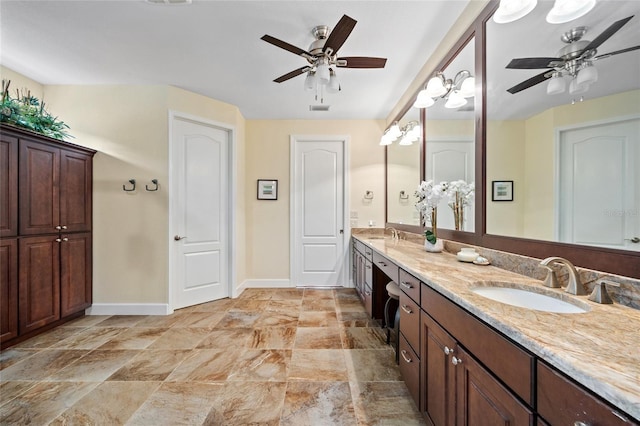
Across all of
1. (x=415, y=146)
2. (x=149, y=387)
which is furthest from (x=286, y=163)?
(x=149, y=387)

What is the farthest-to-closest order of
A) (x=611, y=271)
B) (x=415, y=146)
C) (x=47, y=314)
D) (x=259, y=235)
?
(x=259, y=235) → (x=415, y=146) → (x=47, y=314) → (x=611, y=271)

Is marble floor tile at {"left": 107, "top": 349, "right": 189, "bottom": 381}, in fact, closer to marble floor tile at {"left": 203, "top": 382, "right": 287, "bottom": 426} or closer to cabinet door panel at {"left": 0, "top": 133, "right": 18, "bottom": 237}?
marble floor tile at {"left": 203, "top": 382, "right": 287, "bottom": 426}

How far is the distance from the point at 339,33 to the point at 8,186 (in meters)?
3.02

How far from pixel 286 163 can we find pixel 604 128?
3.56 metres

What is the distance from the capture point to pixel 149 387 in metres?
1.79

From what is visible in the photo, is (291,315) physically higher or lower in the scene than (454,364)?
lower

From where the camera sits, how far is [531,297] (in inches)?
45.4

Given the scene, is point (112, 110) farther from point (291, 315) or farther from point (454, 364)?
point (454, 364)

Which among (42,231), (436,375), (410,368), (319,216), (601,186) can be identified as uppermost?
(601,186)

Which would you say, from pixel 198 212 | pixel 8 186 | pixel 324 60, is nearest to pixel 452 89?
pixel 324 60

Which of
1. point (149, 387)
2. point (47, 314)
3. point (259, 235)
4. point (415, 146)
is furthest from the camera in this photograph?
point (259, 235)

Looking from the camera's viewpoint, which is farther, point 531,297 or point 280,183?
point 280,183

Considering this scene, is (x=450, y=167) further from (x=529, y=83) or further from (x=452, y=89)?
(x=529, y=83)

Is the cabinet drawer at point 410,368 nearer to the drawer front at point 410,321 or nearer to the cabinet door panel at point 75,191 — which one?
the drawer front at point 410,321
